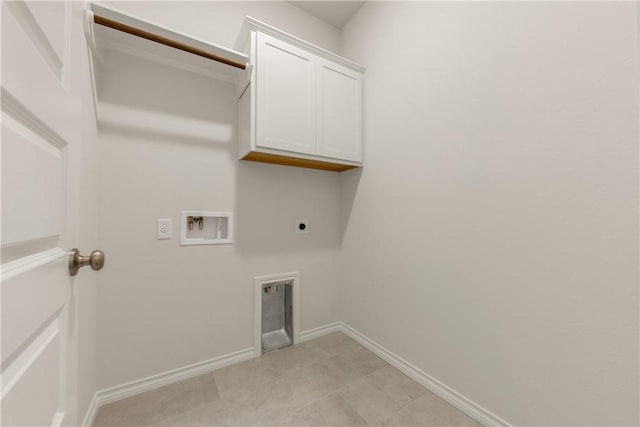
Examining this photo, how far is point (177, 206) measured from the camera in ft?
5.16

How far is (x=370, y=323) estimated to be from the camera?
6.40 ft

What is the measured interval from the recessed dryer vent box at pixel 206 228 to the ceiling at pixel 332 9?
6.05ft

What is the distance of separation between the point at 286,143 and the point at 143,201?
0.94 metres

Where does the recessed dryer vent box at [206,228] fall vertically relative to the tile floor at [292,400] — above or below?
above

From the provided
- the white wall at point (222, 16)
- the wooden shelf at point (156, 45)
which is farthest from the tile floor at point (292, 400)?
the white wall at point (222, 16)

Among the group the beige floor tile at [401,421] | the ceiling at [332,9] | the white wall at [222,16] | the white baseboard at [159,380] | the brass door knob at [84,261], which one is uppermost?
the ceiling at [332,9]

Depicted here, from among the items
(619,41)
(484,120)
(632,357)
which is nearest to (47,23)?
(484,120)

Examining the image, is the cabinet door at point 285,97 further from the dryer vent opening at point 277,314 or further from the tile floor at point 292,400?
the tile floor at point 292,400

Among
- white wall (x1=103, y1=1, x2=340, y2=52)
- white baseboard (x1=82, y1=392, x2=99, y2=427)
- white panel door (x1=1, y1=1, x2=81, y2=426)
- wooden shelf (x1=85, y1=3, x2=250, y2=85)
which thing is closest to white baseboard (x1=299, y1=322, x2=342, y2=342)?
Result: white baseboard (x1=82, y1=392, x2=99, y2=427)

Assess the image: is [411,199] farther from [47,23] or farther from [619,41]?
[47,23]

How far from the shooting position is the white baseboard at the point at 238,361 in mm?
1263

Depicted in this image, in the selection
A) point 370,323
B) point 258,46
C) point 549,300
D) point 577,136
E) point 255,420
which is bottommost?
point 255,420

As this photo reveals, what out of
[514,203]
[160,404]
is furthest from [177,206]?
[514,203]

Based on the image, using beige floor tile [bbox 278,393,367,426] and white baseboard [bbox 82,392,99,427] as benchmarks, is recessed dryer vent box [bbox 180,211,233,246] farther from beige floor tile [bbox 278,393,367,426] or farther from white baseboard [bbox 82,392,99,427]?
beige floor tile [bbox 278,393,367,426]
